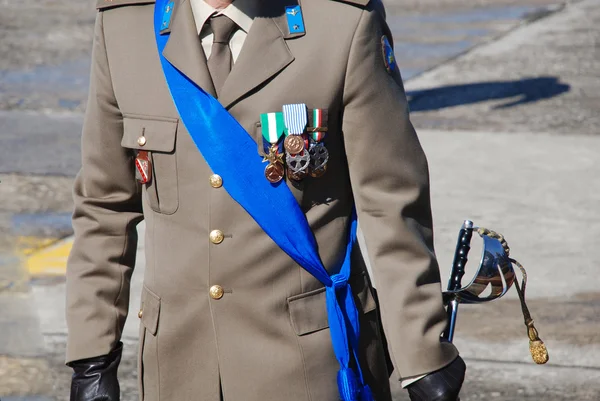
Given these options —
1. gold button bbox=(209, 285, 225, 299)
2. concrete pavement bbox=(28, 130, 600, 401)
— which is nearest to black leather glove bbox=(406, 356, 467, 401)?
gold button bbox=(209, 285, 225, 299)

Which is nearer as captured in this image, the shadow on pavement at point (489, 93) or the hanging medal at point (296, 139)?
the hanging medal at point (296, 139)

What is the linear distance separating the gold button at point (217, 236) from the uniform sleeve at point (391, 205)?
12.7 inches

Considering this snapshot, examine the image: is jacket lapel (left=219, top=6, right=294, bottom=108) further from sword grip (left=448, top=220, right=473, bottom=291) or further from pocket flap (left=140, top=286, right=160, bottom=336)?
sword grip (left=448, top=220, right=473, bottom=291)

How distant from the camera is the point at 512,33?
42.3 feet

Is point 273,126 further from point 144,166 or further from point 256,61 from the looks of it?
point 144,166

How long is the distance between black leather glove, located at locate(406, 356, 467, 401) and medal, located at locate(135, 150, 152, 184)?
788 millimetres

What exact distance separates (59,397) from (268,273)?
2729 millimetres

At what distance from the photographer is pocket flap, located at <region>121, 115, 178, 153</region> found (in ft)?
7.93

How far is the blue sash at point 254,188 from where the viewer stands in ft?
7.78

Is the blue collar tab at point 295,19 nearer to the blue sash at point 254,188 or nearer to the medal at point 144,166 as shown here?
the blue sash at point 254,188

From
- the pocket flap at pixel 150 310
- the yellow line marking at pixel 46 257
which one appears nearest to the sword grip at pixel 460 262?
the pocket flap at pixel 150 310

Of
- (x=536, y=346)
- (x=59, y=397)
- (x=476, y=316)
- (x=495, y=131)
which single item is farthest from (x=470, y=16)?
(x=536, y=346)

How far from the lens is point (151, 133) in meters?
2.44

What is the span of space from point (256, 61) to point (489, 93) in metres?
8.15
